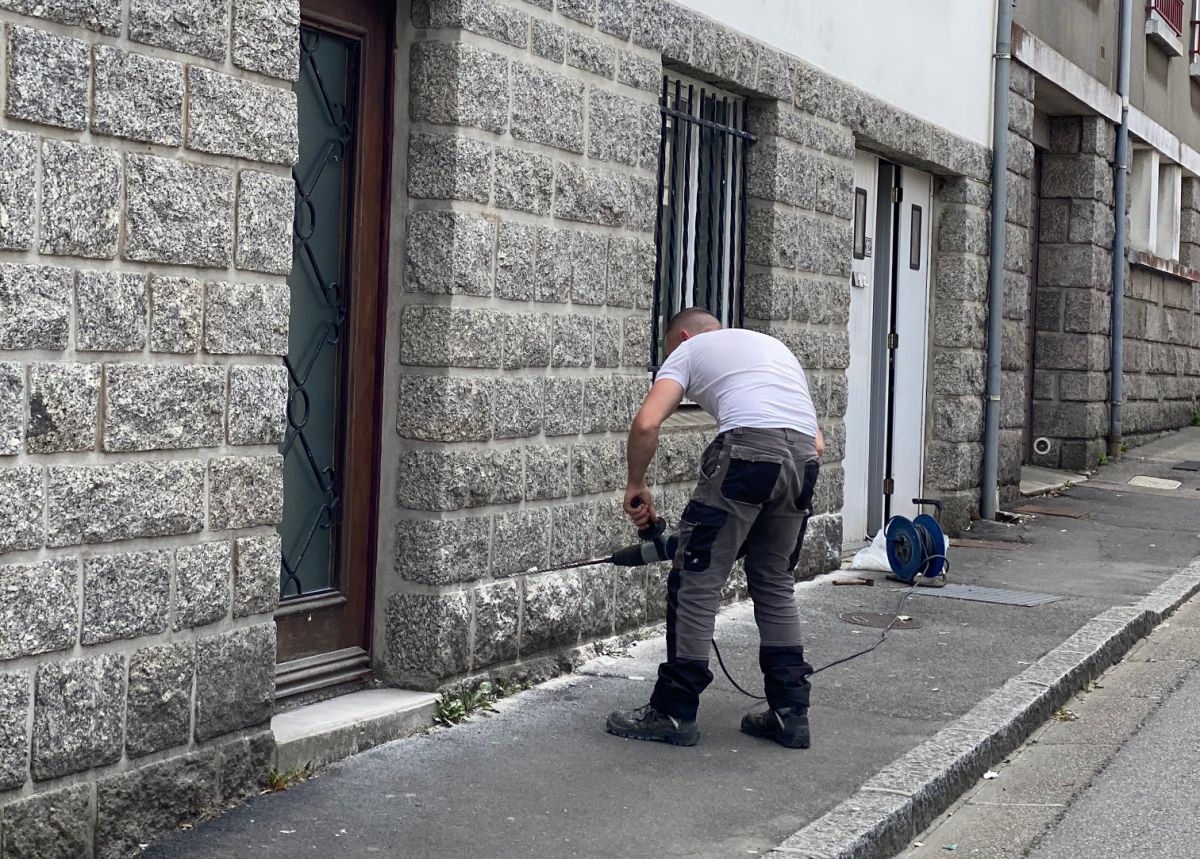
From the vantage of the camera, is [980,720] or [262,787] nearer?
[262,787]

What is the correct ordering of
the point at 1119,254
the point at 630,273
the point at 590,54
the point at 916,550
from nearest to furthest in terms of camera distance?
the point at 590,54 < the point at 630,273 < the point at 916,550 < the point at 1119,254

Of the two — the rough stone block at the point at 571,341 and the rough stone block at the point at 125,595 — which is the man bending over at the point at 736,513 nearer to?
the rough stone block at the point at 571,341

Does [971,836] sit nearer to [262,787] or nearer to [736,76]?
[262,787]

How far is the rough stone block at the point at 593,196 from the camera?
7.01 metres

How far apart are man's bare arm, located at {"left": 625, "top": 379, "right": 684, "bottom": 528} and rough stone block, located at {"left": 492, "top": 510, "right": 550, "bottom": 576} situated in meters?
0.80

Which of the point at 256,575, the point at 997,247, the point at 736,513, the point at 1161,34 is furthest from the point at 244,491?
the point at 1161,34

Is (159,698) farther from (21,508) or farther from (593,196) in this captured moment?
(593,196)

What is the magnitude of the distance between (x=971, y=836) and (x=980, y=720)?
1.06 m

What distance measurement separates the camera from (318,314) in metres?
6.10

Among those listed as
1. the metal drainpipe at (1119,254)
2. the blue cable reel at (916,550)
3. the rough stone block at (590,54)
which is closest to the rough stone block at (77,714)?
the rough stone block at (590,54)

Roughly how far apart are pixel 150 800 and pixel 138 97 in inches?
79.1

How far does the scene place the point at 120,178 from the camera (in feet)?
15.0

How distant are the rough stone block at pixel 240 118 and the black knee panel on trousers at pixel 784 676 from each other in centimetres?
252

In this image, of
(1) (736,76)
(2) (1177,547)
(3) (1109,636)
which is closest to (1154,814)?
(3) (1109,636)
